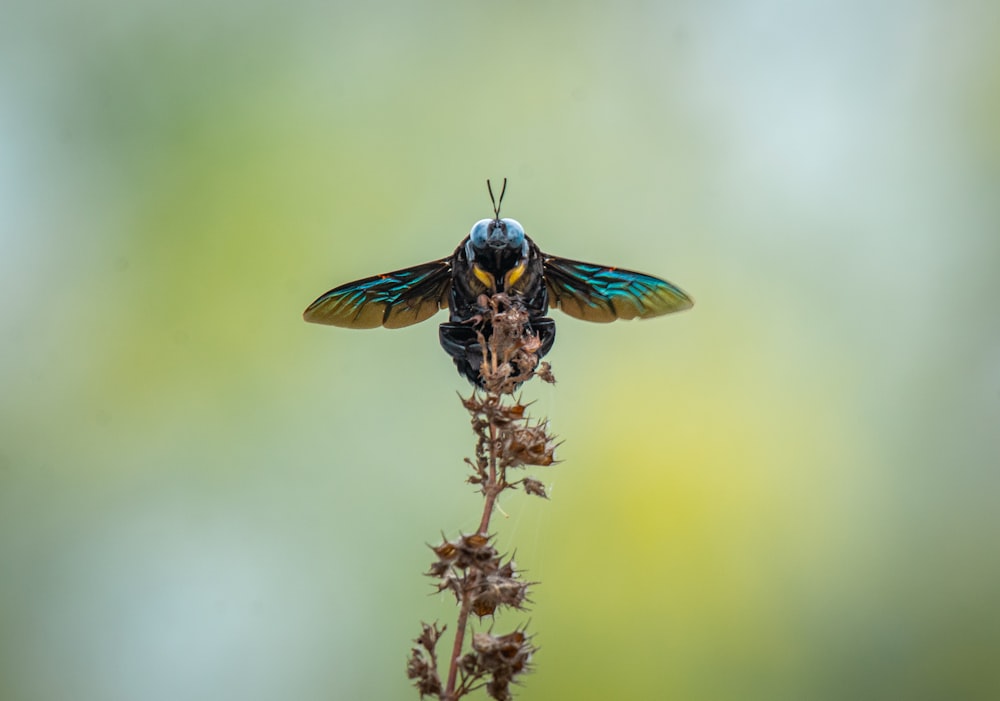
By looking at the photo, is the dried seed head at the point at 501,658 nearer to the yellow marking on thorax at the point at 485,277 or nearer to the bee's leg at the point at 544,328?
the bee's leg at the point at 544,328

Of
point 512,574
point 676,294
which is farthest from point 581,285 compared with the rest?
point 512,574

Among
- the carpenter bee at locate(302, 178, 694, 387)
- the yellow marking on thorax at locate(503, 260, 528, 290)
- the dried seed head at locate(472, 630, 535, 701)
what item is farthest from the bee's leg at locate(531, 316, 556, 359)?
the dried seed head at locate(472, 630, 535, 701)

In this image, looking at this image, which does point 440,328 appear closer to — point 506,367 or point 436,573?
point 506,367

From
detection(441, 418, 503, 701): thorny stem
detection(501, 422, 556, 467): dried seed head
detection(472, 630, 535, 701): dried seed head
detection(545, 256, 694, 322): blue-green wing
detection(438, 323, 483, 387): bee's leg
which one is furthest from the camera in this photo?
detection(545, 256, 694, 322): blue-green wing

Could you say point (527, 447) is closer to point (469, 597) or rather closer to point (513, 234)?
point (469, 597)

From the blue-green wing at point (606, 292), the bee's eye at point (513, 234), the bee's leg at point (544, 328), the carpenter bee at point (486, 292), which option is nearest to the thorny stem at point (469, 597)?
the carpenter bee at point (486, 292)

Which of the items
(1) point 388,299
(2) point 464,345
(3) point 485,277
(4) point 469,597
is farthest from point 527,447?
(1) point 388,299

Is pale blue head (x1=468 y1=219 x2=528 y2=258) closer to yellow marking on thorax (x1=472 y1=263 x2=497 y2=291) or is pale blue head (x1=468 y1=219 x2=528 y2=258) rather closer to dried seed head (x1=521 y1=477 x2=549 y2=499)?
yellow marking on thorax (x1=472 y1=263 x2=497 y2=291)

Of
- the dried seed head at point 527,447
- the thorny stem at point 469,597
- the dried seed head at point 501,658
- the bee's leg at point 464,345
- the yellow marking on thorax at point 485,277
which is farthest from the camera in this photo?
the yellow marking on thorax at point 485,277
